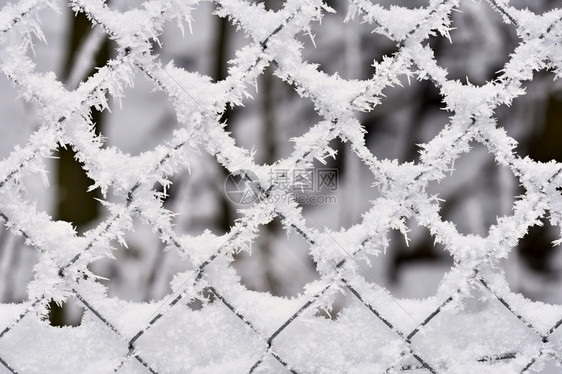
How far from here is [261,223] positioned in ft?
1.84

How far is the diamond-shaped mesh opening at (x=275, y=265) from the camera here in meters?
2.21

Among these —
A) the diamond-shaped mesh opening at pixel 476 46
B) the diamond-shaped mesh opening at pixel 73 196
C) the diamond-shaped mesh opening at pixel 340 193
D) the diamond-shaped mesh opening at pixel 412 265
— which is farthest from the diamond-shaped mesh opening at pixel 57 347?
the diamond-shaped mesh opening at pixel 476 46

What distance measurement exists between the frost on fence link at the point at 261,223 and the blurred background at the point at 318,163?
1.47 meters

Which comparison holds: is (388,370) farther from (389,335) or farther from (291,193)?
(291,193)

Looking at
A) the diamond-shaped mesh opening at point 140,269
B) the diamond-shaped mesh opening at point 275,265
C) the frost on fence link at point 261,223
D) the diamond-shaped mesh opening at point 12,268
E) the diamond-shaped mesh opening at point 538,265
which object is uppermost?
the diamond-shaped mesh opening at point 538,265

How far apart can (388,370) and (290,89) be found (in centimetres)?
184

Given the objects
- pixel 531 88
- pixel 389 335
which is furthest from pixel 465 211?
pixel 389 335

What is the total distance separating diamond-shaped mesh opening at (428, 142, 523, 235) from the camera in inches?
93.9

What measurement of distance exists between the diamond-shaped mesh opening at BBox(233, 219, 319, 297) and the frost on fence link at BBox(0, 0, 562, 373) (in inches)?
63.2

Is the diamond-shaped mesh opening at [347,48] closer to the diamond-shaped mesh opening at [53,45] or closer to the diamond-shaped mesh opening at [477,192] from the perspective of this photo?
the diamond-shaped mesh opening at [477,192]

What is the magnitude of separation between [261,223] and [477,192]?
82.3 inches

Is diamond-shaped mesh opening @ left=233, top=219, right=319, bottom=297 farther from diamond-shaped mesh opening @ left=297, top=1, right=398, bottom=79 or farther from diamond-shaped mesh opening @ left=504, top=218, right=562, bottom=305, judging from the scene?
diamond-shaped mesh opening @ left=504, top=218, right=562, bottom=305

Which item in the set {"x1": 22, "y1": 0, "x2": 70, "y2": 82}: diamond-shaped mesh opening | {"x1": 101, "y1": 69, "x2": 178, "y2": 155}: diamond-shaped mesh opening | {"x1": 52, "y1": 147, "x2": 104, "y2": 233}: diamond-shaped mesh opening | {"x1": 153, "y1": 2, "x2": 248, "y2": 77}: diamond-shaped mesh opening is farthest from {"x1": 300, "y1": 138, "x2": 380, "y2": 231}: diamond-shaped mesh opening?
{"x1": 22, "y1": 0, "x2": 70, "y2": 82}: diamond-shaped mesh opening

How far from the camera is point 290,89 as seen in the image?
2311 millimetres
